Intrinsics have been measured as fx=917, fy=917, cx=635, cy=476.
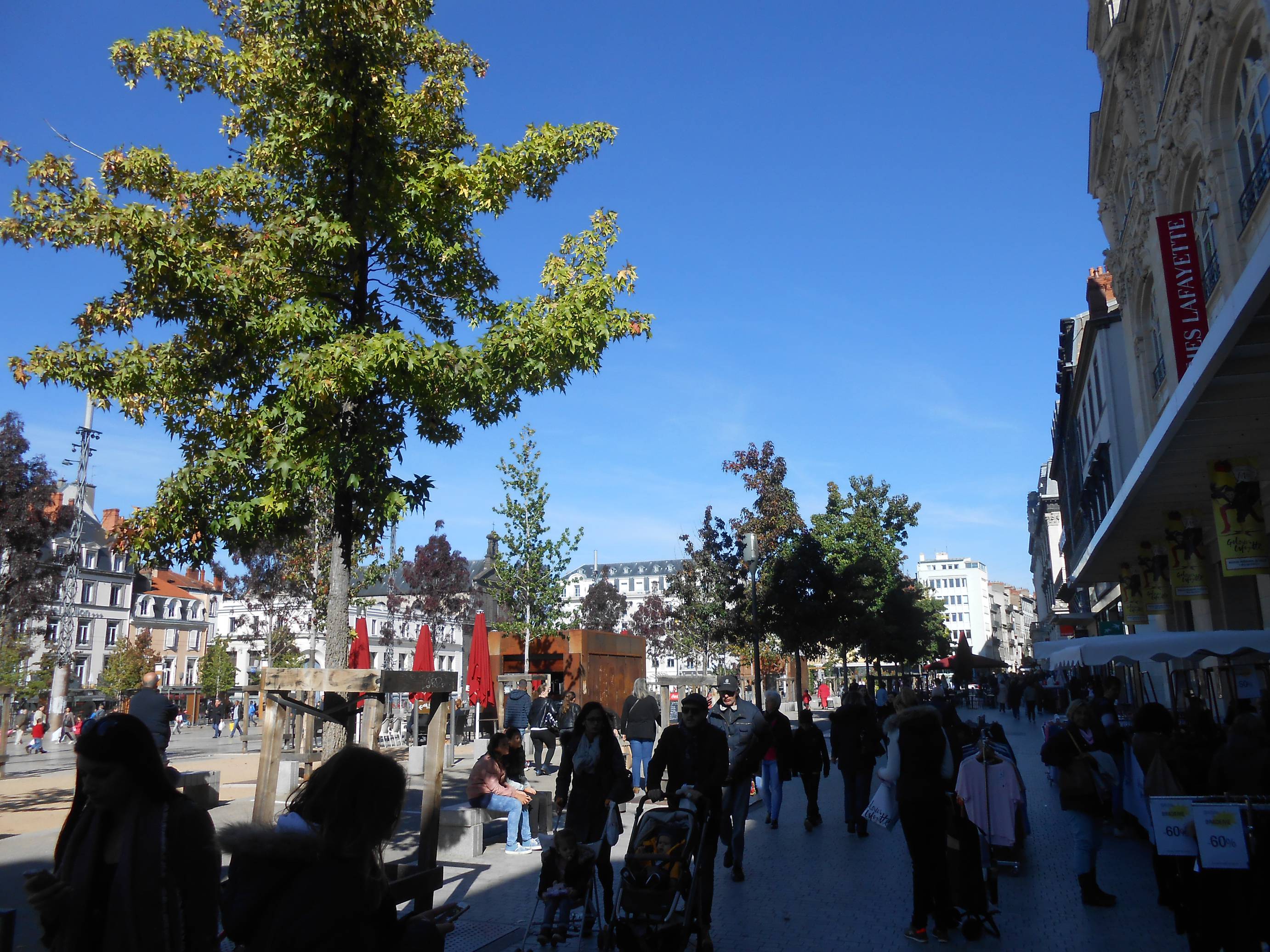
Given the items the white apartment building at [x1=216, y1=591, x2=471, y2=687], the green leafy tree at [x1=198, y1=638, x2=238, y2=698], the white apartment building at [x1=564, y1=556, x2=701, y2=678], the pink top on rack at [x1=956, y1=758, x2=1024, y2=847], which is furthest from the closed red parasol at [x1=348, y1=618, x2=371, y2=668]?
the white apartment building at [x1=564, y1=556, x2=701, y2=678]

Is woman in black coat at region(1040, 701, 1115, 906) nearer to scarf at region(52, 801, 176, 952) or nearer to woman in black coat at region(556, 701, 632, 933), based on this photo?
woman in black coat at region(556, 701, 632, 933)

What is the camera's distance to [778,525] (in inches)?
1204

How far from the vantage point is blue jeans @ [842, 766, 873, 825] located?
10.9 meters

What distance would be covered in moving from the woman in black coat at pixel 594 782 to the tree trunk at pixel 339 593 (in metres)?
2.85

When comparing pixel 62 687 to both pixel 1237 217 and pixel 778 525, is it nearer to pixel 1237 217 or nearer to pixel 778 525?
pixel 778 525

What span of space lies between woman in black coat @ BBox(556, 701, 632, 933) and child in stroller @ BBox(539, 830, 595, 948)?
11.4 inches

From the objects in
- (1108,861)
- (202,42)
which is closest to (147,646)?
(202,42)

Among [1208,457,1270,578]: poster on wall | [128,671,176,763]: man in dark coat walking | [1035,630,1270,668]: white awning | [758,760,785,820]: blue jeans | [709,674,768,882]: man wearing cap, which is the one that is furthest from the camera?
[758,760,785,820]: blue jeans

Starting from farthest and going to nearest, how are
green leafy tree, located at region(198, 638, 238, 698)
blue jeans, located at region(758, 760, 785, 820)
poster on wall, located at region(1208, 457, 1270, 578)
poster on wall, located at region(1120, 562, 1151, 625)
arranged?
green leafy tree, located at region(198, 638, 238, 698) → poster on wall, located at region(1120, 562, 1151, 625) → blue jeans, located at region(758, 760, 785, 820) → poster on wall, located at region(1208, 457, 1270, 578)

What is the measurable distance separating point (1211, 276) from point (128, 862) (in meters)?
18.3

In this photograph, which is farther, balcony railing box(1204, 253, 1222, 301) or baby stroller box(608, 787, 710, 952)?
balcony railing box(1204, 253, 1222, 301)

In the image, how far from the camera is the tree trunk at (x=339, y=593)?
9023mm

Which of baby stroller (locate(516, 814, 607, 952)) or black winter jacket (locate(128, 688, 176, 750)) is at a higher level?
black winter jacket (locate(128, 688, 176, 750))

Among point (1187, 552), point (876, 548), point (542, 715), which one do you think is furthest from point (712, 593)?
point (1187, 552)
